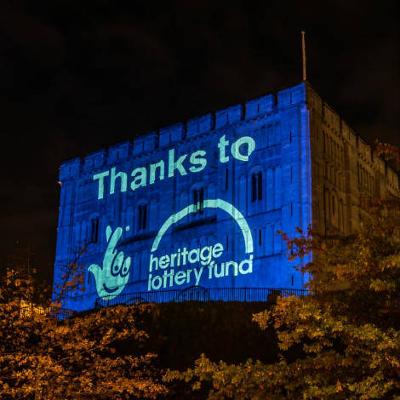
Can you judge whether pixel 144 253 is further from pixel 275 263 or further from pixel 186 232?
pixel 275 263

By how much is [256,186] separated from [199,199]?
4.71m

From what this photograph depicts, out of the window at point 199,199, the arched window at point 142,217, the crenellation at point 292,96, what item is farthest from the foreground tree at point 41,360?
the arched window at point 142,217

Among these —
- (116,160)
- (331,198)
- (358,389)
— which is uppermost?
(116,160)

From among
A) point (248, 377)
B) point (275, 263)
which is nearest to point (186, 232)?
point (275, 263)

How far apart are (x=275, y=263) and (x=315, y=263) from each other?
24.9 metres

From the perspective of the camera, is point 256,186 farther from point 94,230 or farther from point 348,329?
point 348,329

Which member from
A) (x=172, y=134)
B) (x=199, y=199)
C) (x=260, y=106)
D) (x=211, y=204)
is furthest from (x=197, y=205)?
(x=260, y=106)

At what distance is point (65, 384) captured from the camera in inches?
999

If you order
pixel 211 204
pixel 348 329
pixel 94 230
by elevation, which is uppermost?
pixel 94 230

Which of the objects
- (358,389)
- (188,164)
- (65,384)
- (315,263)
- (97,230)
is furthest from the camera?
(97,230)

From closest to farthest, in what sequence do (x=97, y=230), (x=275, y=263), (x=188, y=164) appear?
(x=275, y=263) → (x=188, y=164) → (x=97, y=230)

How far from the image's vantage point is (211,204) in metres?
51.6

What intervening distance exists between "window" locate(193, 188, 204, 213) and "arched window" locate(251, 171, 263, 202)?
414 cm

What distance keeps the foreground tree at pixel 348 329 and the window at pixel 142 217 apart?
34.3 m
